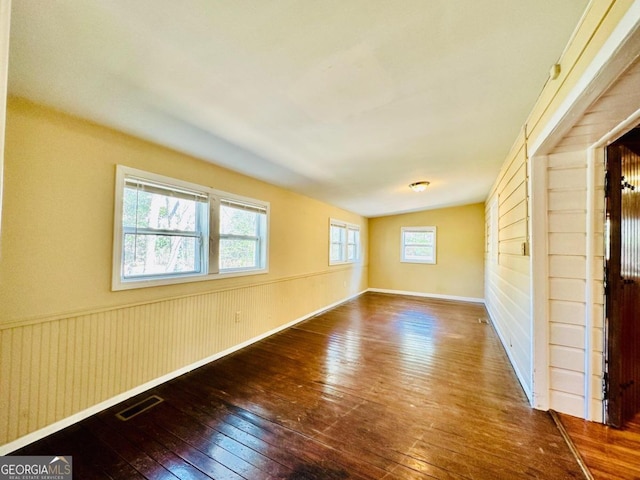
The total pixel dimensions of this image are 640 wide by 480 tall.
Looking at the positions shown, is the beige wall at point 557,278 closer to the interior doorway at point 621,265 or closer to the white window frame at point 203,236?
the interior doorway at point 621,265

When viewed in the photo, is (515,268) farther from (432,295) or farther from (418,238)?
(418,238)

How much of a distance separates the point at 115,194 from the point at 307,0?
2.10m

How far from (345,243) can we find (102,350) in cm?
522

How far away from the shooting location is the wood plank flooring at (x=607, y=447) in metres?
1.58

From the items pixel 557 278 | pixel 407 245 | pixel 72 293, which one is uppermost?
pixel 407 245

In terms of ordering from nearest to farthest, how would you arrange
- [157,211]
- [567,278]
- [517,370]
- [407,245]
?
[567,278], [157,211], [517,370], [407,245]

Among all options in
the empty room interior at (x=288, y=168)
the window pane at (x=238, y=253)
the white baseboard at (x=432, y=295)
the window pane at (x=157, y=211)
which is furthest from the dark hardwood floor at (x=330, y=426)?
the white baseboard at (x=432, y=295)

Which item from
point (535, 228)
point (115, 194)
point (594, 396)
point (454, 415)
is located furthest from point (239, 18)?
point (594, 396)

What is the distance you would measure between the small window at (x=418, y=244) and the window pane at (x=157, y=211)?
6.10 m

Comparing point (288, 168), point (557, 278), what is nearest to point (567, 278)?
point (557, 278)

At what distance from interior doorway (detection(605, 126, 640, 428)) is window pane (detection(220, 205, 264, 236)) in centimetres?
359

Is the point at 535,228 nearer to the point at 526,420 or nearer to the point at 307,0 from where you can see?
the point at 526,420

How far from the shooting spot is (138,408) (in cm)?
217

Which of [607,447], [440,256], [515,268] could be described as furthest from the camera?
[440,256]
